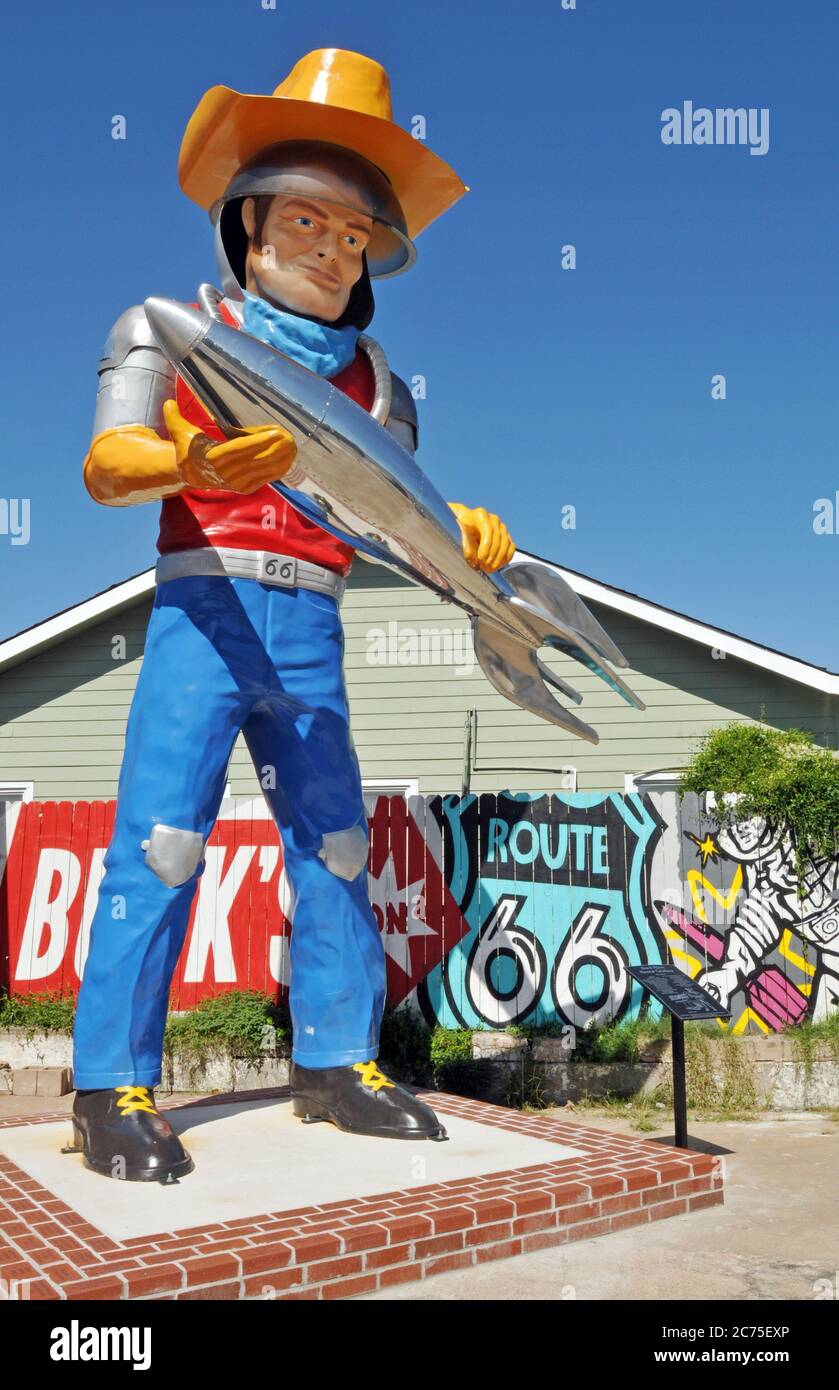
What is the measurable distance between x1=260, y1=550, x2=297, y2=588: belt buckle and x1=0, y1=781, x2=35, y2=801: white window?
8.78m

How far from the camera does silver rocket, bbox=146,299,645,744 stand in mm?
4039

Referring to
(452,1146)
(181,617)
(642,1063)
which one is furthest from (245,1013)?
(181,617)

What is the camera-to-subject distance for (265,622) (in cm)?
498

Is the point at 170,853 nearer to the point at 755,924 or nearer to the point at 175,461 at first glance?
the point at 175,461

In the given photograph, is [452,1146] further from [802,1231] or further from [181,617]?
[181,617]

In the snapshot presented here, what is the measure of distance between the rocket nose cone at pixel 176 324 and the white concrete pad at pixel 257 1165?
115 inches

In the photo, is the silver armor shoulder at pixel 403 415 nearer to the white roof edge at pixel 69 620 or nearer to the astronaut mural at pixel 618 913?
the astronaut mural at pixel 618 913

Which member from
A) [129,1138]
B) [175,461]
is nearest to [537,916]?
[129,1138]

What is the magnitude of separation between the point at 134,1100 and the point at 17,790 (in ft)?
29.6

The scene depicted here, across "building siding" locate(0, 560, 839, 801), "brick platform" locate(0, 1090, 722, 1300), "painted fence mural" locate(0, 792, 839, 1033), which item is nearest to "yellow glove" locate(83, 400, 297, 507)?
"brick platform" locate(0, 1090, 722, 1300)

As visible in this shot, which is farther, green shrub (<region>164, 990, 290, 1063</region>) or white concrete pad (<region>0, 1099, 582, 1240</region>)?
green shrub (<region>164, 990, 290, 1063</region>)

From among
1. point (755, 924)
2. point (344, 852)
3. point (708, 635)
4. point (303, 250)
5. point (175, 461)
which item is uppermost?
point (303, 250)

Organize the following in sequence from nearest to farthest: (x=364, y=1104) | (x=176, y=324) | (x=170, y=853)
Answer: (x=176, y=324)
(x=170, y=853)
(x=364, y=1104)

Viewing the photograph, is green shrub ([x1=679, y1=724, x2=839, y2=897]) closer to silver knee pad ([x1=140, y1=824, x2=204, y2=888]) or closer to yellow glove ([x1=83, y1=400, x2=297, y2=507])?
silver knee pad ([x1=140, y1=824, x2=204, y2=888])
